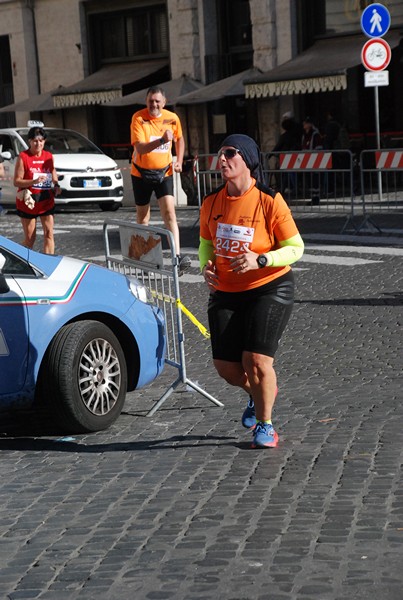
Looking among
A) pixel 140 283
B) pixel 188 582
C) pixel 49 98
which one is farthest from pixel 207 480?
pixel 49 98

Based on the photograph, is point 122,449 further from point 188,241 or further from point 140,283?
point 188,241

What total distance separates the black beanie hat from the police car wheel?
140 cm

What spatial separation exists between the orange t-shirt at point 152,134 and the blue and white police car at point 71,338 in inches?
252

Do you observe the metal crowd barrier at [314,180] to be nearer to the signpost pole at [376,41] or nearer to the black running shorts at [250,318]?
the signpost pole at [376,41]

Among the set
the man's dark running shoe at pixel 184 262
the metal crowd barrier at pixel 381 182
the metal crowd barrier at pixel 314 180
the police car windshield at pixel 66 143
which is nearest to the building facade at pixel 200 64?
the police car windshield at pixel 66 143

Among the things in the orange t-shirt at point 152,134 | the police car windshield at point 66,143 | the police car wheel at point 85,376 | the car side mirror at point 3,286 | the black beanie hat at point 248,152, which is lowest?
the police car wheel at point 85,376

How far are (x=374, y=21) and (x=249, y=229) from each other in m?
16.9

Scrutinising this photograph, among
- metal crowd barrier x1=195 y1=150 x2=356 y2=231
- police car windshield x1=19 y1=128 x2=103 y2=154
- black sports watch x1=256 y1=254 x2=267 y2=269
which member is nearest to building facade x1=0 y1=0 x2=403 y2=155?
police car windshield x1=19 y1=128 x2=103 y2=154

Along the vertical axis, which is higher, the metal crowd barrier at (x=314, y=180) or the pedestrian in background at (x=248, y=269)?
the pedestrian in background at (x=248, y=269)

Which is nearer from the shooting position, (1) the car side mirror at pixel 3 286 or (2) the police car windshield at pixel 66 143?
(1) the car side mirror at pixel 3 286

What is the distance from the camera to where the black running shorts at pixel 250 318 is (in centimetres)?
673

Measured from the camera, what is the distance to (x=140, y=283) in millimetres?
8258

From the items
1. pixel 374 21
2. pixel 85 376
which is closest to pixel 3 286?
pixel 85 376

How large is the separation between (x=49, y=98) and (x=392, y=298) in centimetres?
2519
